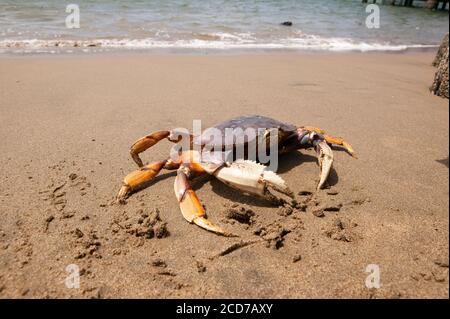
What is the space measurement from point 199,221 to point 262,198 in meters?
0.49

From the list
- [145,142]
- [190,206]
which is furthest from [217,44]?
[190,206]

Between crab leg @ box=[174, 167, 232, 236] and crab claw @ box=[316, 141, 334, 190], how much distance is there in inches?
37.4

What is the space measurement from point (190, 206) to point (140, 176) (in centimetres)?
56

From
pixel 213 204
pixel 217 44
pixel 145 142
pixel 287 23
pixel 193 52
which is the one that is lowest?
pixel 213 204

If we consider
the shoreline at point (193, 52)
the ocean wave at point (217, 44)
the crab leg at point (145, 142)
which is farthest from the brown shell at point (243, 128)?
the ocean wave at point (217, 44)

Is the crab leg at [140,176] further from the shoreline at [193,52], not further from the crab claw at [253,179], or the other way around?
the shoreline at [193,52]

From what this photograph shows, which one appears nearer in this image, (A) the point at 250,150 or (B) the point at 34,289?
(B) the point at 34,289

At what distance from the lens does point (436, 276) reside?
1.88 meters

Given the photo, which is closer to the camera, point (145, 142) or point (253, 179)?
point (253, 179)

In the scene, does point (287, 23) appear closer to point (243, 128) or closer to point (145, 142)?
point (243, 128)

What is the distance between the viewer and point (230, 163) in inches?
105

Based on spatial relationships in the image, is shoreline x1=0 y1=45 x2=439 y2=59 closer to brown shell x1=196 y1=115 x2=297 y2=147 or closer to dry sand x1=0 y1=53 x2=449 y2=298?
dry sand x1=0 y1=53 x2=449 y2=298
